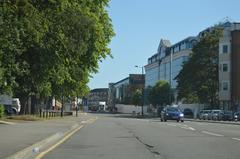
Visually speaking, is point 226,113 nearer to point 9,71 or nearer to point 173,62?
point 9,71

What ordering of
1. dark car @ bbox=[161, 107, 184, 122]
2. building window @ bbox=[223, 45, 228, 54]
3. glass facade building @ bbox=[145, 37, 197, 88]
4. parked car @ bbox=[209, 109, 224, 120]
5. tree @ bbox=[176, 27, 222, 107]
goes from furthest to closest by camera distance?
1. glass facade building @ bbox=[145, 37, 197, 88]
2. tree @ bbox=[176, 27, 222, 107]
3. building window @ bbox=[223, 45, 228, 54]
4. parked car @ bbox=[209, 109, 224, 120]
5. dark car @ bbox=[161, 107, 184, 122]

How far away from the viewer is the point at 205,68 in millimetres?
101250

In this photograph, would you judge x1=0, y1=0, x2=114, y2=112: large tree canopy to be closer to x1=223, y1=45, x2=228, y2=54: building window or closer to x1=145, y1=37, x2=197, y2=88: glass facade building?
x1=223, y1=45, x2=228, y2=54: building window

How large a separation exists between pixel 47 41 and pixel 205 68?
67.6 meters

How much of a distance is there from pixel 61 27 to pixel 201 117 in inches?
2114

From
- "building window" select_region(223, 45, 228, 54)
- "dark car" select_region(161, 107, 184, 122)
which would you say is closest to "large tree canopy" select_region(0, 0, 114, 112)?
"dark car" select_region(161, 107, 184, 122)

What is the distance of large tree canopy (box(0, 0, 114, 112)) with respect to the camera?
2692 centimetres

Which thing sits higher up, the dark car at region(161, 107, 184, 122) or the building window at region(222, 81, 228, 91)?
the building window at region(222, 81, 228, 91)

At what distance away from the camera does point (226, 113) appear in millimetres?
76812

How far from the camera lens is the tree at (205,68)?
328 ft

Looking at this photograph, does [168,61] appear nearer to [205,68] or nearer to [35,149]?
[205,68]

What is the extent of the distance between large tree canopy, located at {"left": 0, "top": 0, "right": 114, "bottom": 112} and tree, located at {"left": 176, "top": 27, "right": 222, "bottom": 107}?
52394 millimetres

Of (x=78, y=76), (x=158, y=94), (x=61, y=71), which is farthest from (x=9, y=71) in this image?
(x=158, y=94)

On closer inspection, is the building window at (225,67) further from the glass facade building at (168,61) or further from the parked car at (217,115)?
the glass facade building at (168,61)
